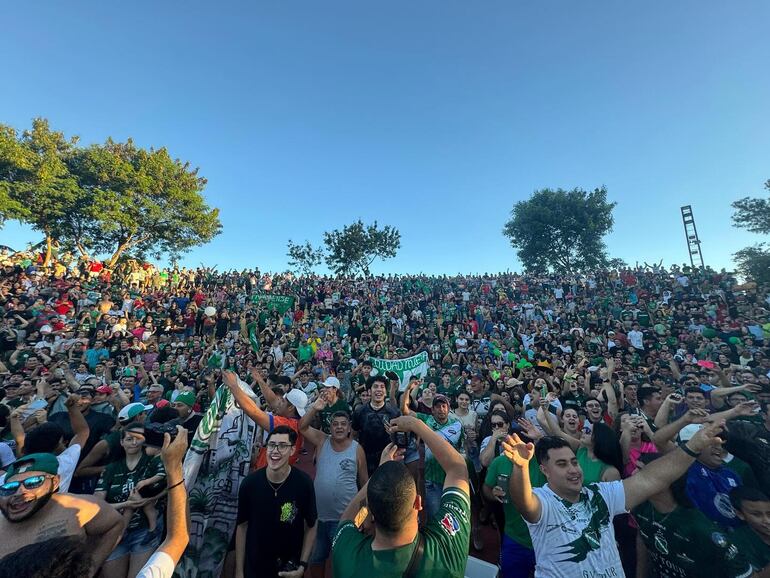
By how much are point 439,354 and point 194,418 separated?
12607 mm

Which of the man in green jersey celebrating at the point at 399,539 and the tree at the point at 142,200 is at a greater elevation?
the tree at the point at 142,200

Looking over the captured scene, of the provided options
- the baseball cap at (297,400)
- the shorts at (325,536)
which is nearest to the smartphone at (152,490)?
the shorts at (325,536)

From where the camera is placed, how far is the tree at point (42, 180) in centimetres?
2447

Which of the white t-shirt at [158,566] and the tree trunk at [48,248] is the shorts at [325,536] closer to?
the white t-shirt at [158,566]

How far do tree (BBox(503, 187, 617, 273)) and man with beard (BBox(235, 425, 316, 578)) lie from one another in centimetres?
4435

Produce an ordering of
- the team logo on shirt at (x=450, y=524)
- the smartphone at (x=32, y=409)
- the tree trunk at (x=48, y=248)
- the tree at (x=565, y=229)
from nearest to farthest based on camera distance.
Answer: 1. the team logo on shirt at (x=450, y=524)
2. the smartphone at (x=32, y=409)
3. the tree trunk at (x=48, y=248)
4. the tree at (x=565, y=229)

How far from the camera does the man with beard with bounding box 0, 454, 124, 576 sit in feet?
7.15

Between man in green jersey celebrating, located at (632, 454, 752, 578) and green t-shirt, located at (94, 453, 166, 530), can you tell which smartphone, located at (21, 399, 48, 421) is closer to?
green t-shirt, located at (94, 453, 166, 530)

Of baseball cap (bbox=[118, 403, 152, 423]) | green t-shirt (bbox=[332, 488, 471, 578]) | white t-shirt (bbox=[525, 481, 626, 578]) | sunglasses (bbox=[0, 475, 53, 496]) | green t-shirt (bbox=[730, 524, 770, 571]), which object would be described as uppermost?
baseball cap (bbox=[118, 403, 152, 423])

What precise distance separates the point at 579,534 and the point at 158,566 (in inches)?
110

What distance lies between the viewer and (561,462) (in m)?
2.69

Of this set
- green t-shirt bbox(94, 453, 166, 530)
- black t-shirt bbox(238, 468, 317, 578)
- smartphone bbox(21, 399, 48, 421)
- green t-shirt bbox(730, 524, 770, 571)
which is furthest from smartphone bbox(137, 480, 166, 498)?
green t-shirt bbox(730, 524, 770, 571)

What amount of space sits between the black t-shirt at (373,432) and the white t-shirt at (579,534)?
7.71 ft

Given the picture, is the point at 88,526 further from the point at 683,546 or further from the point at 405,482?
the point at 683,546
